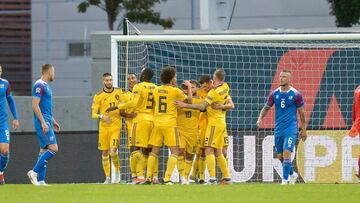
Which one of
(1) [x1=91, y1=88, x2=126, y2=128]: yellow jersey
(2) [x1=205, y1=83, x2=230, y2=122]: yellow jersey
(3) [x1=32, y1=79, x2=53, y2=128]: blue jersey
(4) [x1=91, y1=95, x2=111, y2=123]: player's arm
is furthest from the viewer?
(1) [x1=91, y1=88, x2=126, y2=128]: yellow jersey

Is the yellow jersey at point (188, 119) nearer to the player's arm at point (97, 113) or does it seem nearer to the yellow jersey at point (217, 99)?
the yellow jersey at point (217, 99)

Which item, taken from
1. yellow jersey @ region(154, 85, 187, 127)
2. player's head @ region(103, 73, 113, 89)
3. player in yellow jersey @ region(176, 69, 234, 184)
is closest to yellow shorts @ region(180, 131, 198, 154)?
player in yellow jersey @ region(176, 69, 234, 184)

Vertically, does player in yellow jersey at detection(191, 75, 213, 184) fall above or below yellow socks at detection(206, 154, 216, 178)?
above

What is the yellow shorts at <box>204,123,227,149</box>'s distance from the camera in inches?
835

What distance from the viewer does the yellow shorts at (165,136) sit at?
20844 mm

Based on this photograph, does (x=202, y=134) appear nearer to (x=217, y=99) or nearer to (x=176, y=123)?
(x=176, y=123)

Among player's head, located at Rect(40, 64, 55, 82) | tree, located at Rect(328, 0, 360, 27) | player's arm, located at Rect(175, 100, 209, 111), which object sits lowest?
player's arm, located at Rect(175, 100, 209, 111)

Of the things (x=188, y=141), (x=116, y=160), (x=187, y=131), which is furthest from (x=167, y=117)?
(x=116, y=160)

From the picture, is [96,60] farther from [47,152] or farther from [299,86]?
[47,152]

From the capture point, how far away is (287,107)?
20938 millimetres

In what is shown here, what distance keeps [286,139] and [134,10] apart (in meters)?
21.5

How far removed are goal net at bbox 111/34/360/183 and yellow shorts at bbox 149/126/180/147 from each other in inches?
151

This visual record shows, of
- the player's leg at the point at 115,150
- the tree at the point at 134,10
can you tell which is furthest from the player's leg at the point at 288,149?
the tree at the point at 134,10

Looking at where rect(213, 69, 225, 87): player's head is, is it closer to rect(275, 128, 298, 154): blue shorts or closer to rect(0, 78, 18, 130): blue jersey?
rect(275, 128, 298, 154): blue shorts
